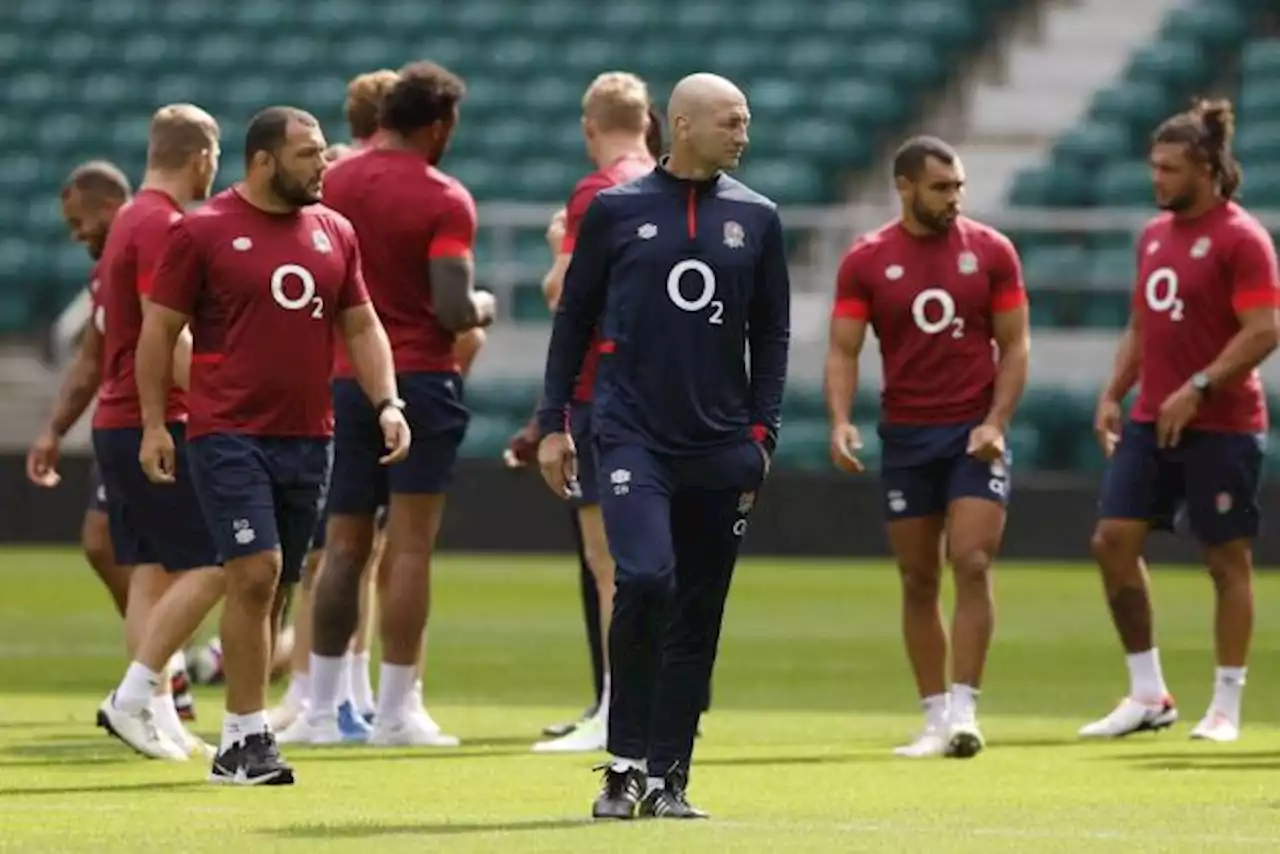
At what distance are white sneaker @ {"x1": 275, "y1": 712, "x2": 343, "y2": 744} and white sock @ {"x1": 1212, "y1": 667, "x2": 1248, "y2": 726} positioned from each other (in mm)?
3276

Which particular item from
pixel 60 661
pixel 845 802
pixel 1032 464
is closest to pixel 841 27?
pixel 1032 464

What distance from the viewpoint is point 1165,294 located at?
1250 cm

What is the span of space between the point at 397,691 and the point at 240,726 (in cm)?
189

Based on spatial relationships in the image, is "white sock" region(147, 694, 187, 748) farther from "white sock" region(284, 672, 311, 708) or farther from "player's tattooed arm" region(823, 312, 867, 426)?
"player's tattooed arm" region(823, 312, 867, 426)

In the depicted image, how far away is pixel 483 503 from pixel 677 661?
49.2 ft

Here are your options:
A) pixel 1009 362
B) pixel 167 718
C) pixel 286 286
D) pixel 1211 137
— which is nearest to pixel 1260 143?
pixel 1211 137

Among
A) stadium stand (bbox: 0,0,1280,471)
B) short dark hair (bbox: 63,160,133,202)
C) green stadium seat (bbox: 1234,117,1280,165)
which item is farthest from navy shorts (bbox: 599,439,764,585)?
green stadium seat (bbox: 1234,117,1280,165)

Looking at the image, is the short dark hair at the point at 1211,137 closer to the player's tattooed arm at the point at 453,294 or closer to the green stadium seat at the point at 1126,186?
the player's tattooed arm at the point at 453,294

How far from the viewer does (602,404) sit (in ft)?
30.3

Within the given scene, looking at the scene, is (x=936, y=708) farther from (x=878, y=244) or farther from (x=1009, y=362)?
(x=878, y=244)

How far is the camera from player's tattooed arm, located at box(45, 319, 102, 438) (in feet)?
40.8

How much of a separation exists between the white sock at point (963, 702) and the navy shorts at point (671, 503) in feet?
8.00

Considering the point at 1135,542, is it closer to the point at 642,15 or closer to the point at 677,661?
the point at 677,661

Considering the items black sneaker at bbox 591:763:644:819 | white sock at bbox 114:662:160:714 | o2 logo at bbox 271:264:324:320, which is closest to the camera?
black sneaker at bbox 591:763:644:819
